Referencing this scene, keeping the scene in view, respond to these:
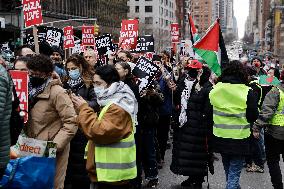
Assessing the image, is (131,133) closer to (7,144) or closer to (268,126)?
(7,144)

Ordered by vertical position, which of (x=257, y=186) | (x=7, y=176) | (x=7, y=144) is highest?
(x=7, y=144)

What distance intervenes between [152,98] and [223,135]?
1.73m

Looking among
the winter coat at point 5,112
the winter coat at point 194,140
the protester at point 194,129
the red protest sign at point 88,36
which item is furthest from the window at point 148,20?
the winter coat at point 5,112

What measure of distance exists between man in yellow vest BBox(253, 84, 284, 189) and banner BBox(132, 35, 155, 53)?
7.30 metres

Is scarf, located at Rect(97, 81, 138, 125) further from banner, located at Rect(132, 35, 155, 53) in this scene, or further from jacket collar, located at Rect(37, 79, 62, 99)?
banner, located at Rect(132, 35, 155, 53)

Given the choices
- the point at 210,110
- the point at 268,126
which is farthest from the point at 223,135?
the point at 268,126

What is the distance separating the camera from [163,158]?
34.0 feet

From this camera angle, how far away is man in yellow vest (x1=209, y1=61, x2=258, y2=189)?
22.0 feet

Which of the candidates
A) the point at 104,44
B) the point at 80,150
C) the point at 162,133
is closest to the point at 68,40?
the point at 104,44

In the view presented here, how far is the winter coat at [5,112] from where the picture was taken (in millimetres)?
4141

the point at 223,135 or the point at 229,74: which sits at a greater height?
the point at 229,74

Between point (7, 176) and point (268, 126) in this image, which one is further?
point (268, 126)

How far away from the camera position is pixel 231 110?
265 inches

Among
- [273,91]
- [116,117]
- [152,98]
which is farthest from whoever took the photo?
[152,98]
